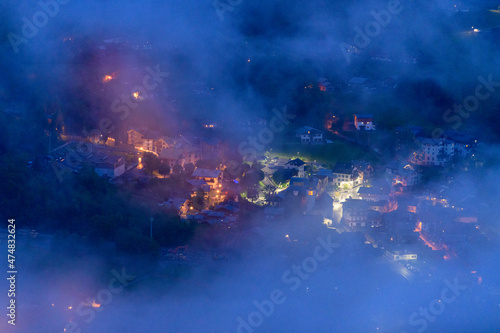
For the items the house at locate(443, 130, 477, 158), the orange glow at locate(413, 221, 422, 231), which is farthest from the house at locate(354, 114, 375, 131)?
the orange glow at locate(413, 221, 422, 231)

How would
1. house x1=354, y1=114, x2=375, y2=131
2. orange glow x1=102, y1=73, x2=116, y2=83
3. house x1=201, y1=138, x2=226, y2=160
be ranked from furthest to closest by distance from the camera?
house x1=354, y1=114, x2=375, y2=131 → orange glow x1=102, y1=73, x2=116, y2=83 → house x1=201, y1=138, x2=226, y2=160

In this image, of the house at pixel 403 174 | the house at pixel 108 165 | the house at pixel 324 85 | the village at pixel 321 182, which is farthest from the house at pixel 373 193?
the house at pixel 324 85

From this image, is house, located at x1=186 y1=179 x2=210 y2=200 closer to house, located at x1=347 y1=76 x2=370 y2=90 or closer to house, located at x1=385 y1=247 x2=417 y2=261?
house, located at x1=385 y1=247 x2=417 y2=261

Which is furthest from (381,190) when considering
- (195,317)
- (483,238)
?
(195,317)

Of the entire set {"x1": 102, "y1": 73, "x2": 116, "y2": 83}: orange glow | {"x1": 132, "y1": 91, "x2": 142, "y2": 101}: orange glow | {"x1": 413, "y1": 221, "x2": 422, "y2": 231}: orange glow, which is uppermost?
{"x1": 102, "y1": 73, "x2": 116, "y2": 83}: orange glow

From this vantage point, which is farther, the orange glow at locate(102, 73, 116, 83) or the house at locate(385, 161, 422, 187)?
the orange glow at locate(102, 73, 116, 83)

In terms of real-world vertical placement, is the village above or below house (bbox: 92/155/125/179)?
below

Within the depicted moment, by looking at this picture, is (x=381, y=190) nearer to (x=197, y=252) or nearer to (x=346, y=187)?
(x=346, y=187)

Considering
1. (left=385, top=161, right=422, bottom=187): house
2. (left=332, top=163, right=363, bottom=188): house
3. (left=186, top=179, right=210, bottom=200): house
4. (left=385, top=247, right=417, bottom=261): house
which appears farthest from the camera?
(left=385, top=161, right=422, bottom=187): house
